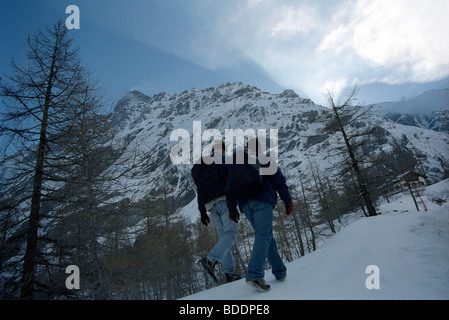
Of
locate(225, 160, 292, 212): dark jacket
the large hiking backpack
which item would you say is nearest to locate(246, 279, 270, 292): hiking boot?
locate(225, 160, 292, 212): dark jacket

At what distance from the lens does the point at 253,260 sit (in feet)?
8.08

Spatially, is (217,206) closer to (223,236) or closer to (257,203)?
(223,236)

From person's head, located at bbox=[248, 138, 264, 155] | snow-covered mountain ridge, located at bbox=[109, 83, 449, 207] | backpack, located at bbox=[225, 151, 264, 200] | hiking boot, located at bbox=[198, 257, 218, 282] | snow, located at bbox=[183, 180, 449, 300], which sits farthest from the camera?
snow-covered mountain ridge, located at bbox=[109, 83, 449, 207]

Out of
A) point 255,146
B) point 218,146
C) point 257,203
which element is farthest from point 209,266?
point 255,146

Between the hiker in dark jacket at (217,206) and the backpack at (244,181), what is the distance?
0.64 metres

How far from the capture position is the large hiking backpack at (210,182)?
3.39 metres

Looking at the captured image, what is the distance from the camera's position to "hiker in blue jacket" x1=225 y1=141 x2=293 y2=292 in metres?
2.44

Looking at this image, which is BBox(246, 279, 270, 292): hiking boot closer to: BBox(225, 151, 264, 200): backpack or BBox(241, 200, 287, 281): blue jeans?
BBox(241, 200, 287, 281): blue jeans

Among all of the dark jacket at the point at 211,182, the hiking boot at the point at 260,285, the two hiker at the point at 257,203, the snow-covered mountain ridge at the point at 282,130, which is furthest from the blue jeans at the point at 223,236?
the snow-covered mountain ridge at the point at 282,130

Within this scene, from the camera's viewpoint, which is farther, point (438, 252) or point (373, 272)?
point (438, 252)
